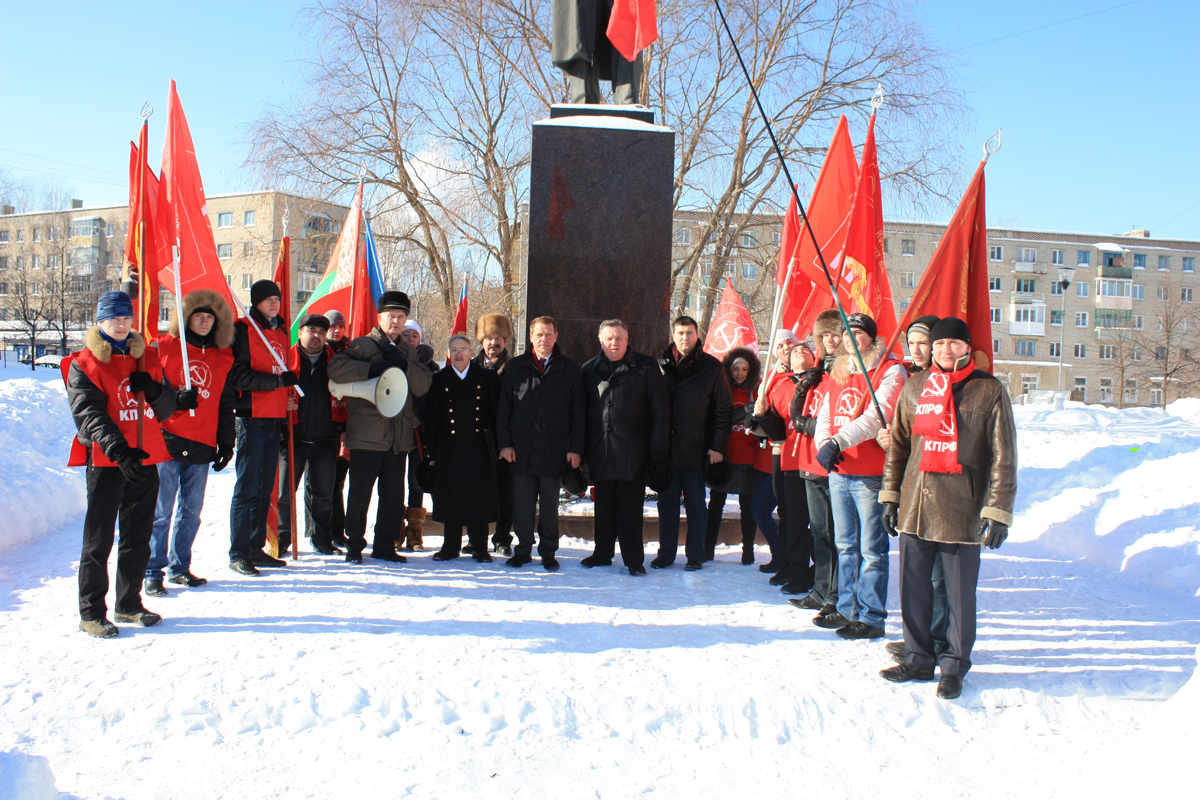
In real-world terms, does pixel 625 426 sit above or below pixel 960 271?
below

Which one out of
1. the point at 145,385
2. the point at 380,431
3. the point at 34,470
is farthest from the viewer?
the point at 34,470

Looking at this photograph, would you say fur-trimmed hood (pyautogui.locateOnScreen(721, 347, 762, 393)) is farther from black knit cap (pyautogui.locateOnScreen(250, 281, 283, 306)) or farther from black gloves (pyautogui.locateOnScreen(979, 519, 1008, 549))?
black knit cap (pyautogui.locateOnScreen(250, 281, 283, 306))

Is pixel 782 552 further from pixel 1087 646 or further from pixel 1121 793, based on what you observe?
pixel 1121 793

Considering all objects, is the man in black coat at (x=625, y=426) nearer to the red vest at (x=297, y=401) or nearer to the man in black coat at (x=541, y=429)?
the man in black coat at (x=541, y=429)

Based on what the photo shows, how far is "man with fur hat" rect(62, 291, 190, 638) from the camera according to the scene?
12.7 ft

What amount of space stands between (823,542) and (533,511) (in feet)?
6.54

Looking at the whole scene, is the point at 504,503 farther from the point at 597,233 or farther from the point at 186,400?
the point at 186,400

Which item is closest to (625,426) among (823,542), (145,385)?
(823,542)

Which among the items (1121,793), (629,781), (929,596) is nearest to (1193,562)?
(929,596)

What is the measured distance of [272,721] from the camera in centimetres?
307

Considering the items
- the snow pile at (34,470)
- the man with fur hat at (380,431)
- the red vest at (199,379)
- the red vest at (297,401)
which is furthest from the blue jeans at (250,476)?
the snow pile at (34,470)

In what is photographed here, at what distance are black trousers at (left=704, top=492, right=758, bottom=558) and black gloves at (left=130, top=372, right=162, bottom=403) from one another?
3878mm

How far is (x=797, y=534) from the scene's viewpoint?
520 cm

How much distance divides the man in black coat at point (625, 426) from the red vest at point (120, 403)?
2.66 m
